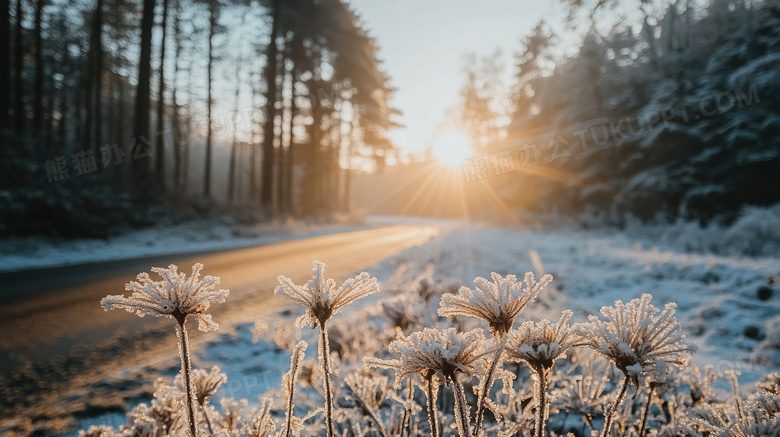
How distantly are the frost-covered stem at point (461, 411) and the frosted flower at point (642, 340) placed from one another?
35 cm

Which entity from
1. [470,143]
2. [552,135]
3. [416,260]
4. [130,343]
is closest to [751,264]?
[416,260]

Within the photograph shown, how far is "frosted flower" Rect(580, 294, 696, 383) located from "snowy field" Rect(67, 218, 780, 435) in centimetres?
124

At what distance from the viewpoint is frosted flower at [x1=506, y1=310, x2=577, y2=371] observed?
2.91ft

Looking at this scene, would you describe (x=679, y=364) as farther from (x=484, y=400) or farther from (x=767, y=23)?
(x=767, y=23)

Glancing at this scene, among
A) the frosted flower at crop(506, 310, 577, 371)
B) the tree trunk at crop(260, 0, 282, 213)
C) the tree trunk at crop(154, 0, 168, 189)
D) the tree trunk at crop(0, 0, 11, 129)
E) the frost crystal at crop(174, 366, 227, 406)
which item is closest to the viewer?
the frosted flower at crop(506, 310, 577, 371)

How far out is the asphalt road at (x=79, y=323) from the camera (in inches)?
104

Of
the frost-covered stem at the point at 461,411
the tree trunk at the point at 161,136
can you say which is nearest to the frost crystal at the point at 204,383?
the frost-covered stem at the point at 461,411

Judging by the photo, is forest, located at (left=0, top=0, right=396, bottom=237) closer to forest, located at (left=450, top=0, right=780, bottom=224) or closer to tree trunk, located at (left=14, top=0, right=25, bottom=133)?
tree trunk, located at (left=14, top=0, right=25, bottom=133)

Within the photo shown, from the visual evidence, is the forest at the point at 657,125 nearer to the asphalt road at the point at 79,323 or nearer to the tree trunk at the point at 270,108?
the tree trunk at the point at 270,108

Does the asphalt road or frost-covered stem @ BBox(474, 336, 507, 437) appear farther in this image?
the asphalt road

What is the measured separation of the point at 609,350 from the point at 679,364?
0.61 ft

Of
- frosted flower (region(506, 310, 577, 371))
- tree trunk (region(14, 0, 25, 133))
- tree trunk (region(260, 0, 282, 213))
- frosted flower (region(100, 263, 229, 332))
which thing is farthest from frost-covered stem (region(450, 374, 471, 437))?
tree trunk (region(14, 0, 25, 133))

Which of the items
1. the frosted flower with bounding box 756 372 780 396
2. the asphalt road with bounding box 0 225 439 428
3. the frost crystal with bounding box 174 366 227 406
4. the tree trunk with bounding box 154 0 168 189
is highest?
the tree trunk with bounding box 154 0 168 189

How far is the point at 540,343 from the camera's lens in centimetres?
92
